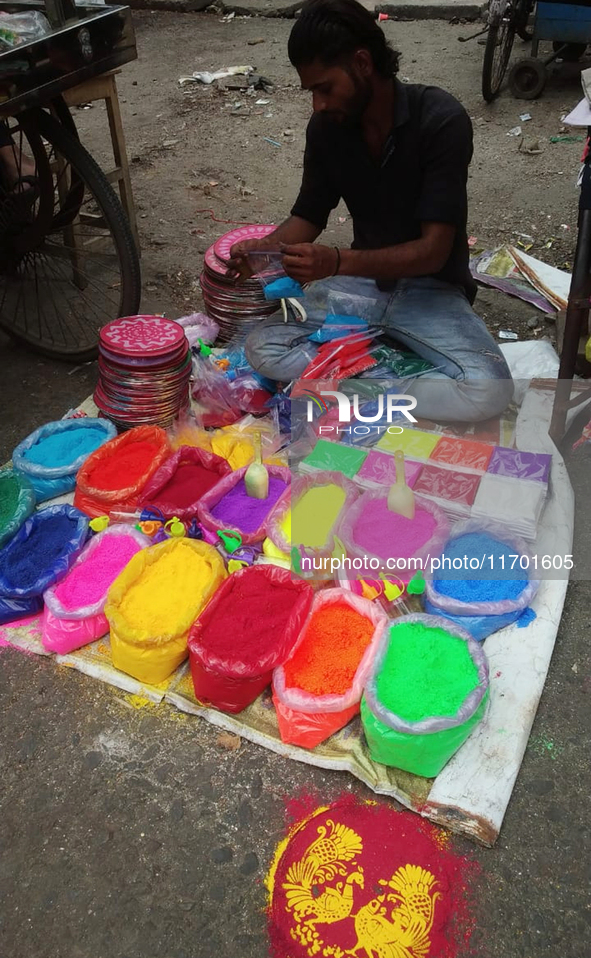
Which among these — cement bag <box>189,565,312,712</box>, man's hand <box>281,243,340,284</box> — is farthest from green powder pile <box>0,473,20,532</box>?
man's hand <box>281,243,340,284</box>

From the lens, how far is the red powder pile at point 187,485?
228 cm

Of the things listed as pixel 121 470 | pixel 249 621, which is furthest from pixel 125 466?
pixel 249 621

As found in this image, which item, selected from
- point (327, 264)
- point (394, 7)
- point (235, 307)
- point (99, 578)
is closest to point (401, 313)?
point (327, 264)

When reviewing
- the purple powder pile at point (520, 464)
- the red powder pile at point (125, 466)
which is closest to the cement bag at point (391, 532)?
the purple powder pile at point (520, 464)

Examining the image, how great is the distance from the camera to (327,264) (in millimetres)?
2184

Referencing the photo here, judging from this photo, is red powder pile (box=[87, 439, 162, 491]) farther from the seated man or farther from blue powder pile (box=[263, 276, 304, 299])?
blue powder pile (box=[263, 276, 304, 299])

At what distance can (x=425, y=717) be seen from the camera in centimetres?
158

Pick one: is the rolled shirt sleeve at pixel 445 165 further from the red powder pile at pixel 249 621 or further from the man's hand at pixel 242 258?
the red powder pile at pixel 249 621

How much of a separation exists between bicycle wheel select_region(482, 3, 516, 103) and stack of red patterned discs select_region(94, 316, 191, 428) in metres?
3.90

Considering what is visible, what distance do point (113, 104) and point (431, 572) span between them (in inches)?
108

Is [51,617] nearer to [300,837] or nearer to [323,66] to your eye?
[300,837]

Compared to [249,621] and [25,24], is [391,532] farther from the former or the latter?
[25,24]

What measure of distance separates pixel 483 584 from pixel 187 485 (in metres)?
1.00

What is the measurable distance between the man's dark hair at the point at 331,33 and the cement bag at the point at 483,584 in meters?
1.37
